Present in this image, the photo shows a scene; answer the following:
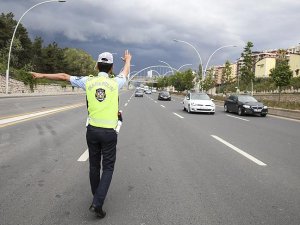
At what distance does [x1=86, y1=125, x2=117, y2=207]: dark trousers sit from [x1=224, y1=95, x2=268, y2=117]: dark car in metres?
19.8

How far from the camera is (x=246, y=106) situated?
23094 millimetres

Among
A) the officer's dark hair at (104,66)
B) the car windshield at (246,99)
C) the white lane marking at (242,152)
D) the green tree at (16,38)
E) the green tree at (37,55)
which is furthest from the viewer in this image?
the green tree at (37,55)

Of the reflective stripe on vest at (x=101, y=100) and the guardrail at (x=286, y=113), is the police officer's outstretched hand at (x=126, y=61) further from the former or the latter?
the guardrail at (x=286, y=113)

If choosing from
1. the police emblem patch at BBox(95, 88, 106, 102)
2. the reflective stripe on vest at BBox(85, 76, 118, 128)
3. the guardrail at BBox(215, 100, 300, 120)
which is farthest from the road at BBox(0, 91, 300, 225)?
the guardrail at BBox(215, 100, 300, 120)

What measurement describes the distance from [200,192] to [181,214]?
0.99 meters

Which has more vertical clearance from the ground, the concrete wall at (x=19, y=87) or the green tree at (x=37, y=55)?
the green tree at (x=37, y=55)

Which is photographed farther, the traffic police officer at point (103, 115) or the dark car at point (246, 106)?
the dark car at point (246, 106)

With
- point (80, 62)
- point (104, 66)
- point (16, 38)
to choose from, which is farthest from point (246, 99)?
point (80, 62)

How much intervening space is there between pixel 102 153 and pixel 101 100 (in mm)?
628

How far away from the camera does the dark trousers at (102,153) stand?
4.22 metres

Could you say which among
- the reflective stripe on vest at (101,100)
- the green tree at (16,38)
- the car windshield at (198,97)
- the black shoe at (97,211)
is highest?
the green tree at (16,38)

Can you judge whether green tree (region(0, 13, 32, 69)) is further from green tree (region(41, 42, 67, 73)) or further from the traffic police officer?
the traffic police officer

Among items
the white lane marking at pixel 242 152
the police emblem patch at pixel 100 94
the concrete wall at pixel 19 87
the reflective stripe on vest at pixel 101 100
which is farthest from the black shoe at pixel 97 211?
the concrete wall at pixel 19 87

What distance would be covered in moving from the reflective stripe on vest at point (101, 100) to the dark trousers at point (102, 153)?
0.09 meters
